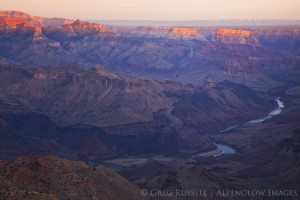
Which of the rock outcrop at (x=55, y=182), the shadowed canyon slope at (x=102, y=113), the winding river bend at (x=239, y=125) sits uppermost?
the rock outcrop at (x=55, y=182)

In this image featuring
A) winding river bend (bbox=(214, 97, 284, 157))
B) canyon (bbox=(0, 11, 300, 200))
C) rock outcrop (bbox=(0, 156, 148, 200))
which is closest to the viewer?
rock outcrop (bbox=(0, 156, 148, 200))

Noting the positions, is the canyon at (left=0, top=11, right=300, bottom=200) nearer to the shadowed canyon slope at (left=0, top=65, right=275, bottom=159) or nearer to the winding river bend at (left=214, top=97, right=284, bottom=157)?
the shadowed canyon slope at (left=0, top=65, right=275, bottom=159)

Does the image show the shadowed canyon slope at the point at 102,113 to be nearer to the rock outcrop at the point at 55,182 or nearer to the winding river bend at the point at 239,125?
the winding river bend at the point at 239,125

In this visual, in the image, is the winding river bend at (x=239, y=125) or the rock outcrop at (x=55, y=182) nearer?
the rock outcrop at (x=55, y=182)

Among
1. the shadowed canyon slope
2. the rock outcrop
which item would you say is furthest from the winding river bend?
the rock outcrop

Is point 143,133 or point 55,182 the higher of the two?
point 55,182

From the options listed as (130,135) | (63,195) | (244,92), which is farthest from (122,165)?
(244,92)

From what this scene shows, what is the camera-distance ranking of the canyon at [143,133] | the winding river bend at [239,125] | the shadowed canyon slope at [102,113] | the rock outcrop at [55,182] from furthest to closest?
1. the winding river bend at [239,125]
2. the shadowed canyon slope at [102,113]
3. the canyon at [143,133]
4. the rock outcrop at [55,182]

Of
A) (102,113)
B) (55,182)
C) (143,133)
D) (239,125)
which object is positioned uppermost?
(55,182)

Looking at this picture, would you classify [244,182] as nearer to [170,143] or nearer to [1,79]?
[170,143]

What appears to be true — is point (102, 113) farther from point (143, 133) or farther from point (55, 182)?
point (55, 182)

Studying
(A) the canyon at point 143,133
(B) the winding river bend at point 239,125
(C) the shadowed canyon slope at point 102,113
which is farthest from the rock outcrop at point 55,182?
(B) the winding river bend at point 239,125

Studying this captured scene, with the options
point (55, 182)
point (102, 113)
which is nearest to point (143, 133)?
point (102, 113)
